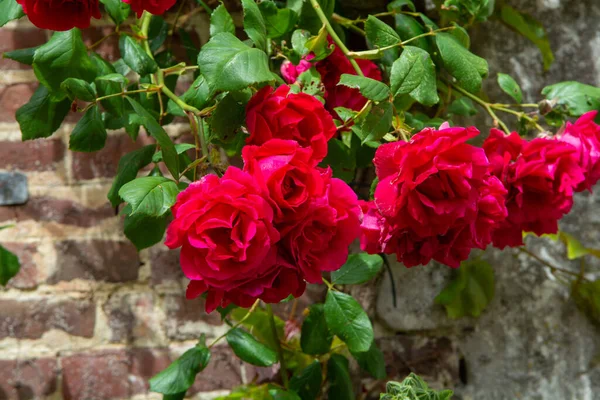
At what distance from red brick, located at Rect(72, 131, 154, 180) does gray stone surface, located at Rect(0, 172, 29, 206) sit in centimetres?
8

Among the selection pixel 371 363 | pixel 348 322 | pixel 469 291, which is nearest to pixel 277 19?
pixel 348 322

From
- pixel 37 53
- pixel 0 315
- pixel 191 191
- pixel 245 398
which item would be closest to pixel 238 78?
pixel 191 191

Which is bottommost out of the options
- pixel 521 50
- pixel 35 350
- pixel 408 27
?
pixel 35 350

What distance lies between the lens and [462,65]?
723 millimetres

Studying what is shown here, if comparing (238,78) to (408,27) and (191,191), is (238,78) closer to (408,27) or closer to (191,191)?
(191,191)

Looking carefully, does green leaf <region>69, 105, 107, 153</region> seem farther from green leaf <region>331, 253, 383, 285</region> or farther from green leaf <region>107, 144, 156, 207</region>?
green leaf <region>331, 253, 383, 285</region>

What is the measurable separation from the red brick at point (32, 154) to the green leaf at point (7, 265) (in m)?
0.15

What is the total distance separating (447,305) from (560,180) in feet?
1.30

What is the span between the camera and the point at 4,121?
101cm

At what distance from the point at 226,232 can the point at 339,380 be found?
0.45 metres

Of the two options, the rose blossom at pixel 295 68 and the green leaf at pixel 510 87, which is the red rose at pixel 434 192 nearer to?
the rose blossom at pixel 295 68

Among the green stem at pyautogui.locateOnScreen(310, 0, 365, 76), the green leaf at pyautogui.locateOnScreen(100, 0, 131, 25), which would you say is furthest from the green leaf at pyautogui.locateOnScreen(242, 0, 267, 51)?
the green leaf at pyautogui.locateOnScreen(100, 0, 131, 25)

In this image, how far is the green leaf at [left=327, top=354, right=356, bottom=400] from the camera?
88 cm

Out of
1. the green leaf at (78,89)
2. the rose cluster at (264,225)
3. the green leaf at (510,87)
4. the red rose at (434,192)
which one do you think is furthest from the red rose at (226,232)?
the green leaf at (510,87)
